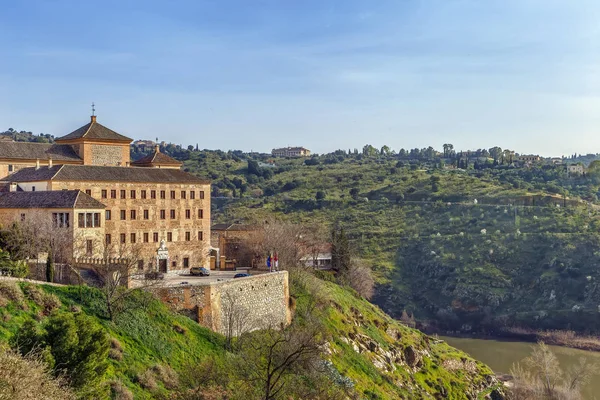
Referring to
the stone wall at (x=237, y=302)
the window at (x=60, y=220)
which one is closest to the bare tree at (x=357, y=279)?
the stone wall at (x=237, y=302)

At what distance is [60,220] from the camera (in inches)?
1697

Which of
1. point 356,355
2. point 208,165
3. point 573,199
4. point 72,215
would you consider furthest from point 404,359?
point 208,165

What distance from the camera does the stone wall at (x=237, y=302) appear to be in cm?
3781

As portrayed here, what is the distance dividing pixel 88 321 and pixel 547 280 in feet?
278

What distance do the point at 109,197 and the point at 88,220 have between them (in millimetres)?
7432

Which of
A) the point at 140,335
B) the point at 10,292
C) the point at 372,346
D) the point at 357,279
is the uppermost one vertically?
the point at 10,292

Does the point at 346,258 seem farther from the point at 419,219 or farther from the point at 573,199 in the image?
the point at 573,199

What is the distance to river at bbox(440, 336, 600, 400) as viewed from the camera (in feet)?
245

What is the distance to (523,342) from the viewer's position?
87.3 meters

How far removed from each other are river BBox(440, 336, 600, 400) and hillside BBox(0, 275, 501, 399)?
14457 millimetres

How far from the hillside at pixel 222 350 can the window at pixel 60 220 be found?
981 cm

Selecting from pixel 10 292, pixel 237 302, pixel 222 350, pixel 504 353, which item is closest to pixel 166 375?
pixel 222 350

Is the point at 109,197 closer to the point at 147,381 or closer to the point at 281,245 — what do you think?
the point at 281,245

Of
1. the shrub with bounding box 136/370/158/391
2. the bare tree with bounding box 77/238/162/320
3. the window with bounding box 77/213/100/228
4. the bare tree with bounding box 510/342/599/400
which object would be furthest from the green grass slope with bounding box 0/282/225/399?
the bare tree with bounding box 510/342/599/400
